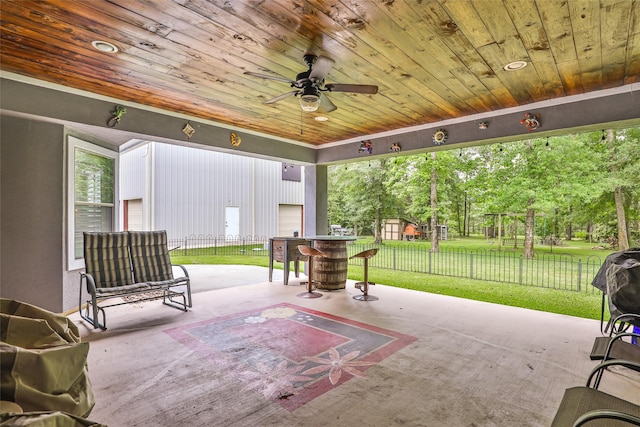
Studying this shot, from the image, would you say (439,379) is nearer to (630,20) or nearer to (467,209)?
(630,20)

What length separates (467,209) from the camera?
3023 centimetres

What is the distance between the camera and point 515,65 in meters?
3.61

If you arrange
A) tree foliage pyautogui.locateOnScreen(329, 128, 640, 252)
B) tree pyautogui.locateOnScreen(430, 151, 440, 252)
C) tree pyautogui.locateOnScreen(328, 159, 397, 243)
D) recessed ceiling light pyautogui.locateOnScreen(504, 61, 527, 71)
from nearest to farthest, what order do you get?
recessed ceiling light pyautogui.locateOnScreen(504, 61, 527, 71), tree foliage pyautogui.locateOnScreen(329, 128, 640, 252), tree pyautogui.locateOnScreen(430, 151, 440, 252), tree pyautogui.locateOnScreen(328, 159, 397, 243)

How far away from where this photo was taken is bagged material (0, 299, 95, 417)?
1026 mm

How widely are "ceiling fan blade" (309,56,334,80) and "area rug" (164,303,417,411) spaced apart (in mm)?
2786

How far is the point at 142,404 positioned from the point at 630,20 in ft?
16.0

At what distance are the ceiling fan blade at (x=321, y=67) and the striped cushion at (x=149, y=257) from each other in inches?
139

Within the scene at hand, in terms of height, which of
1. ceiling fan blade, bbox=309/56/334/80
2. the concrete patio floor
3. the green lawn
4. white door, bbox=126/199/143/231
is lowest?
the green lawn

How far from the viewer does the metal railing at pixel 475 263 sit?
7487 millimetres

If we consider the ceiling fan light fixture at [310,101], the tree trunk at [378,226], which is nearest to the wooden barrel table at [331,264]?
the ceiling fan light fixture at [310,101]

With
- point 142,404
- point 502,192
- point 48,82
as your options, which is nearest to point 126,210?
point 48,82

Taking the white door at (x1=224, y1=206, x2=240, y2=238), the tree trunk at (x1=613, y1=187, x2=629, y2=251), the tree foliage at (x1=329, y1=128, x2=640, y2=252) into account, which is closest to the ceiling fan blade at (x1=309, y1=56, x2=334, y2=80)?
the tree foliage at (x1=329, y1=128, x2=640, y2=252)

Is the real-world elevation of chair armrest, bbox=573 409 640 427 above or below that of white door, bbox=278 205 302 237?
below

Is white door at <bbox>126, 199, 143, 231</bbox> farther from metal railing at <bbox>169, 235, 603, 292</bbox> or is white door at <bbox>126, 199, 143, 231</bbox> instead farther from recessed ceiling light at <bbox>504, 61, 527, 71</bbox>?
recessed ceiling light at <bbox>504, 61, 527, 71</bbox>
